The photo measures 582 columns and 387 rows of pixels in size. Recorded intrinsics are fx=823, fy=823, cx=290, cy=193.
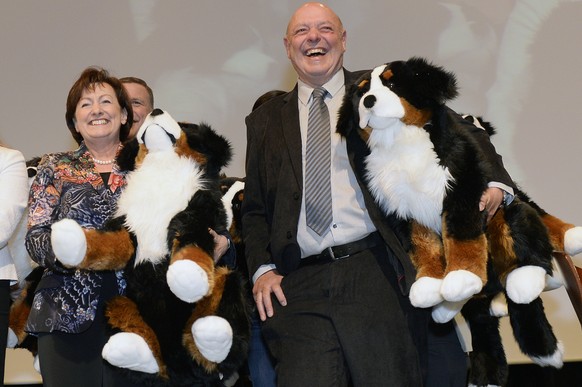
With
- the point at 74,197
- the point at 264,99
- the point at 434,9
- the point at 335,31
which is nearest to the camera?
the point at 74,197

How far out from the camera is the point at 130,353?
2529mm

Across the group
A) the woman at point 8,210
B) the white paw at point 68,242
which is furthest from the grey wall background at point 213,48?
the white paw at point 68,242

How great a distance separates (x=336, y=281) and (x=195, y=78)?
2320mm

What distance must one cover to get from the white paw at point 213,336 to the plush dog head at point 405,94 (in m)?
0.77

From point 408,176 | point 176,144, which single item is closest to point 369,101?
point 408,176

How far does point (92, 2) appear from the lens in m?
4.68

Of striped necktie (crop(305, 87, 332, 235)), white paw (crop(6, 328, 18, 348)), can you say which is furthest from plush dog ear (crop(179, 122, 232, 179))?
white paw (crop(6, 328, 18, 348))

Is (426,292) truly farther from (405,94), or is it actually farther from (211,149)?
(211,149)

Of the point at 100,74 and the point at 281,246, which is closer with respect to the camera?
the point at 281,246

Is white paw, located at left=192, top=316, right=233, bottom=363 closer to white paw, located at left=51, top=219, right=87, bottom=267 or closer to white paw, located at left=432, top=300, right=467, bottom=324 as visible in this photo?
white paw, located at left=51, top=219, right=87, bottom=267

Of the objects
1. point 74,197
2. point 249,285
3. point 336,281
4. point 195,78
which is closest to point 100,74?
point 74,197

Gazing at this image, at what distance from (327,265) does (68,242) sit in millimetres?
814

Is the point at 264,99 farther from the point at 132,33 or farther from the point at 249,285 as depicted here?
the point at 132,33

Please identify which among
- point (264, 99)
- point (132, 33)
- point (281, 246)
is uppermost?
point (132, 33)
